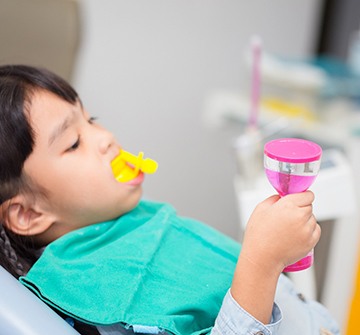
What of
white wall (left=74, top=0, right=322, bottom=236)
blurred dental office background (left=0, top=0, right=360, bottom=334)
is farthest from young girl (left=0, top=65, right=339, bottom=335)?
white wall (left=74, top=0, right=322, bottom=236)

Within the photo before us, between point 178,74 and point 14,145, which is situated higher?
point 14,145

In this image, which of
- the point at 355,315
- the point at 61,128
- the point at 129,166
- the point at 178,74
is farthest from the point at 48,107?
the point at 178,74

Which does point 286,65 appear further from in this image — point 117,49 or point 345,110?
point 117,49

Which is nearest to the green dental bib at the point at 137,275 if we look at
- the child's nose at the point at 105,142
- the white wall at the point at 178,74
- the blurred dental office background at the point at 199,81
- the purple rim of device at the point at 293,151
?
the child's nose at the point at 105,142

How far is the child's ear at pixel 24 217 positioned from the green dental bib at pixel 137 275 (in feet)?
→ 0.13

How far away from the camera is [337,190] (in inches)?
37.8

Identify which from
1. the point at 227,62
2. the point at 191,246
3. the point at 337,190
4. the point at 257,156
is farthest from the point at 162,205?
the point at 227,62

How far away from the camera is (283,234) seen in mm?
599

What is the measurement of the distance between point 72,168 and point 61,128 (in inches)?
2.1

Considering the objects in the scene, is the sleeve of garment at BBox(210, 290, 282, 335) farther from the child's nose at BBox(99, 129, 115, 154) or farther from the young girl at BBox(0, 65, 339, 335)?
the child's nose at BBox(99, 129, 115, 154)

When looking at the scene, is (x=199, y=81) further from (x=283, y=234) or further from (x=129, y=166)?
(x=283, y=234)

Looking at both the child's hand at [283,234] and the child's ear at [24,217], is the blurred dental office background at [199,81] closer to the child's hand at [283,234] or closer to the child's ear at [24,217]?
the child's ear at [24,217]

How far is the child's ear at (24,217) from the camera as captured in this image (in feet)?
2.43

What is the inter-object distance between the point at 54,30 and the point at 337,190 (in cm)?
70
